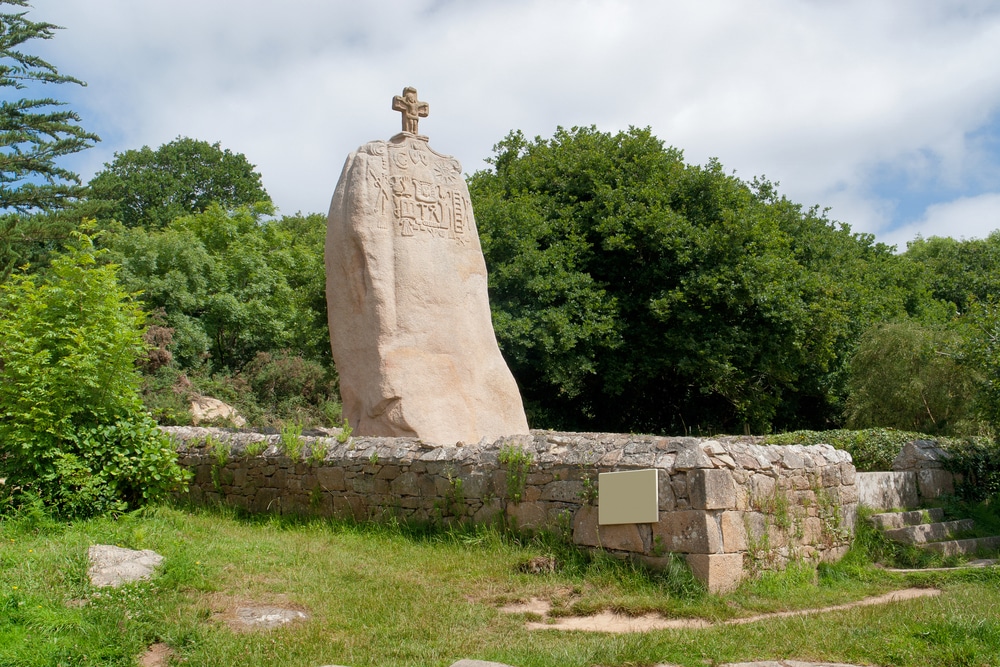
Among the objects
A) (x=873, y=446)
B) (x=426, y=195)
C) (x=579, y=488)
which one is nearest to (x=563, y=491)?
(x=579, y=488)

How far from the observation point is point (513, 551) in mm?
7465

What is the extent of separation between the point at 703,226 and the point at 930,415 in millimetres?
6240

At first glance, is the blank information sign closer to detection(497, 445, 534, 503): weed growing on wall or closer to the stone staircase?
detection(497, 445, 534, 503): weed growing on wall

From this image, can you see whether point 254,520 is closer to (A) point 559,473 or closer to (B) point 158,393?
(A) point 559,473

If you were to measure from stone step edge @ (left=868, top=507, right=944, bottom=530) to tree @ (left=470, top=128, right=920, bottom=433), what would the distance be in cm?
762

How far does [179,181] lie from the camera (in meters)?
36.0

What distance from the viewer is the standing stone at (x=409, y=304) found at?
10852mm

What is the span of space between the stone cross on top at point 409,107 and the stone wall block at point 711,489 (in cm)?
721

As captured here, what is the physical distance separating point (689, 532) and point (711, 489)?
0.39 m

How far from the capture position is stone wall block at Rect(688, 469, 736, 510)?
6.65m

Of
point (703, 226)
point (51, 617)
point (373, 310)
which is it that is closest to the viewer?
point (51, 617)

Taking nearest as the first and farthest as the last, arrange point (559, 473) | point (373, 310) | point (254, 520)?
point (559, 473) → point (254, 520) → point (373, 310)

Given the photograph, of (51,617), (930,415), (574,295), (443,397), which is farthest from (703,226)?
(51,617)

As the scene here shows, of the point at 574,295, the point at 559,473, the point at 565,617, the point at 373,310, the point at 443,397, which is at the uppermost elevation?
the point at 574,295
